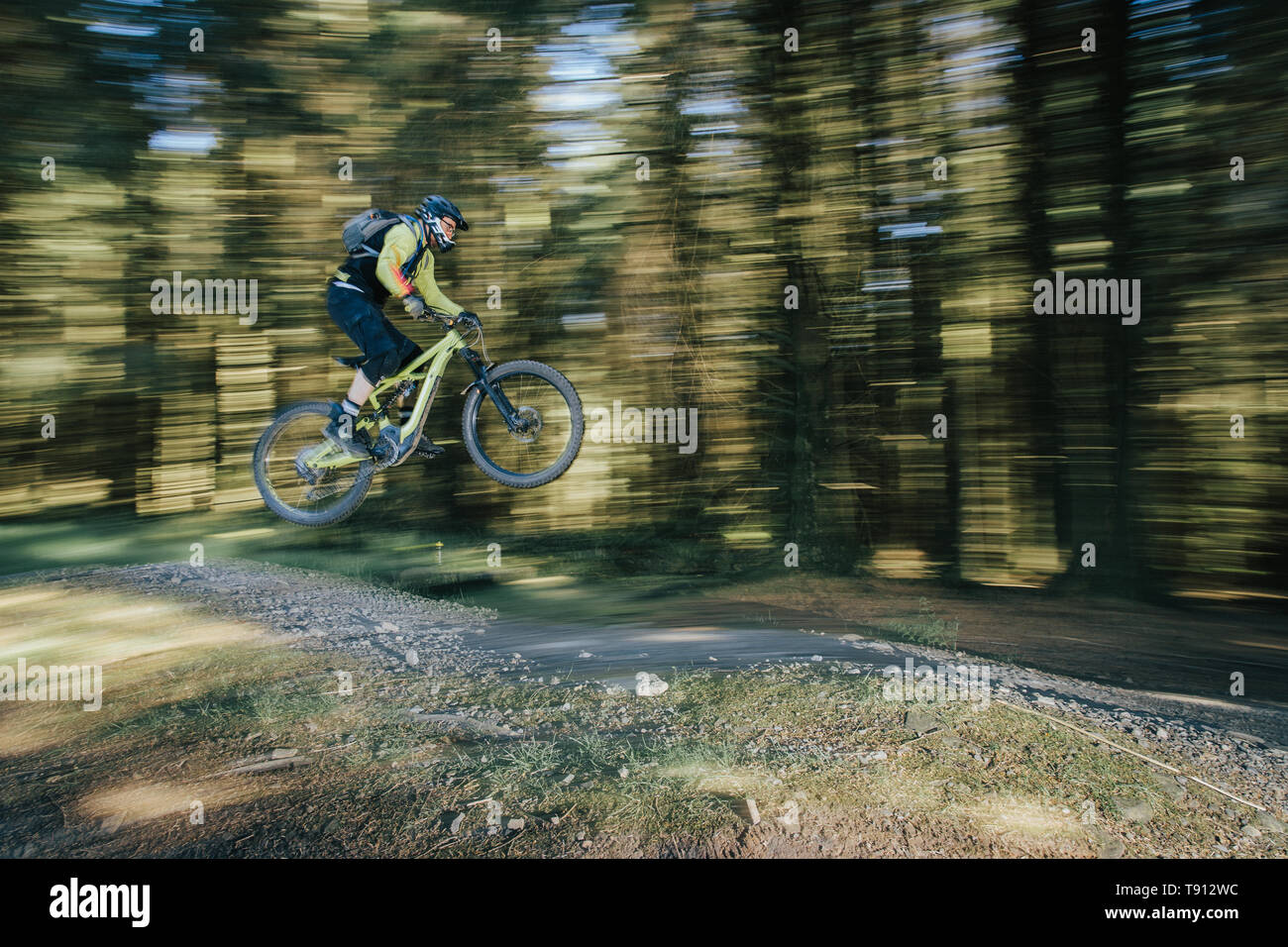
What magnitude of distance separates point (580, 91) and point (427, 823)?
18.8 feet

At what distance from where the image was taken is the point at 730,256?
7473 millimetres

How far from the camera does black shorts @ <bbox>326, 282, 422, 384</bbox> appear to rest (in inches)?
163

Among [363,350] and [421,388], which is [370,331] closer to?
[363,350]

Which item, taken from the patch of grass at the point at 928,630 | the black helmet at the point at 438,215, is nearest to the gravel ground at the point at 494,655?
the patch of grass at the point at 928,630

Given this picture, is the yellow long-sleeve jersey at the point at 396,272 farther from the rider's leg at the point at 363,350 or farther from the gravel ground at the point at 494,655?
the gravel ground at the point at 494,655

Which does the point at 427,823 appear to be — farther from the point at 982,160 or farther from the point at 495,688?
the point at 982,160

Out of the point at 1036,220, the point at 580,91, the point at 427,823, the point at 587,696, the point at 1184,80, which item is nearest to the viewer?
the point at 427,823

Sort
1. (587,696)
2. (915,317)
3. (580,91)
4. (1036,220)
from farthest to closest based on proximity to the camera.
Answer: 1. (915,317)
2. (1036,220)
3. (580,91)
4. (587,696)

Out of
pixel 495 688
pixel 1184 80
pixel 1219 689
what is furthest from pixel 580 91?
pixel 1219 689

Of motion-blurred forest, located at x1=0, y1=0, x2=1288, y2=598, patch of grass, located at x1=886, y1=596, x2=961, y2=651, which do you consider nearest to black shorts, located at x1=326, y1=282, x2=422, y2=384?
motion-blurred forest, located at x1=0, y1=0, x2=1288, y2=598

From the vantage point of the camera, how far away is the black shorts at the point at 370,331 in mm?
4141

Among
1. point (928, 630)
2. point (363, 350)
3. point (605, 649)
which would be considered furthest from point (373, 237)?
point (928, 630)

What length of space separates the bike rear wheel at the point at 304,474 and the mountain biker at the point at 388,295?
29 cm

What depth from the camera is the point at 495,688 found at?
4.42m
